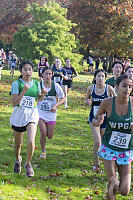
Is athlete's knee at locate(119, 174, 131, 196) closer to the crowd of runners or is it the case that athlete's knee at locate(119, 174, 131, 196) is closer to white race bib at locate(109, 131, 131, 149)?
the crowd of runners

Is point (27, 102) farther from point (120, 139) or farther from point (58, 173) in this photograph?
point (120, 139)

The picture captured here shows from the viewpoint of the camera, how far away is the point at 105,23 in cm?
3678

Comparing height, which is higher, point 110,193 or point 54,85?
point 54,85

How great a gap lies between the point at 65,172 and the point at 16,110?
5.90ft

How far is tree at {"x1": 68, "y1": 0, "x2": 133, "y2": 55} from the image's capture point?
36594 millimetres

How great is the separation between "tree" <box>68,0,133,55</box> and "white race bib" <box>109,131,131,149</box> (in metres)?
32.0

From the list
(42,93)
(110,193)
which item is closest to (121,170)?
(110,193)

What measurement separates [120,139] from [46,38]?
26.7 metres

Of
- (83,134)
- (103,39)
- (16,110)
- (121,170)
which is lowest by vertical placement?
(83,134)

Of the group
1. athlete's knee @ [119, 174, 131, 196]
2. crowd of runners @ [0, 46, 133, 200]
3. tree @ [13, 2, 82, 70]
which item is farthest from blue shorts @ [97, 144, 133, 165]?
tree @ [13, 2, 82, 70]

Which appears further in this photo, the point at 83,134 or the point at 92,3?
the point at 92,3

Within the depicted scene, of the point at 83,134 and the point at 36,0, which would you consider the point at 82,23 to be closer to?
the point at 36,0

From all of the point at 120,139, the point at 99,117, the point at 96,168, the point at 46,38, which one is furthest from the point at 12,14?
the point at 120,139

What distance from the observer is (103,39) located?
37094 millimetres
